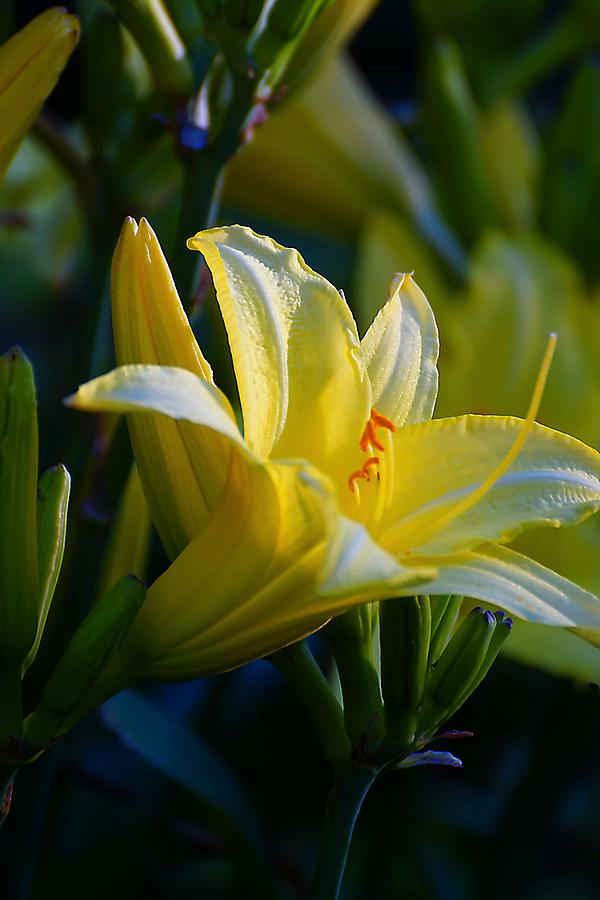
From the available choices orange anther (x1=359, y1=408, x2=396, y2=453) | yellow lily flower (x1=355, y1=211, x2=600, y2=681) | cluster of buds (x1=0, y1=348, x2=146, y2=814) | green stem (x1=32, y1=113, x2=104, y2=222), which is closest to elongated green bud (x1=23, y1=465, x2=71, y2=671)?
cluster of buds (x1=0, y1=348, x2=146, y2=814)

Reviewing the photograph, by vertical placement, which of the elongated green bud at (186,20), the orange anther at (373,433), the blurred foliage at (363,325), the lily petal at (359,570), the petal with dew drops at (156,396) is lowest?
the blurred foliage at (363,325)

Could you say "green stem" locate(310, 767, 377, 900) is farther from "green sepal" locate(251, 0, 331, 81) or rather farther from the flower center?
"green sepal" locate(251, 0, 331, 81)

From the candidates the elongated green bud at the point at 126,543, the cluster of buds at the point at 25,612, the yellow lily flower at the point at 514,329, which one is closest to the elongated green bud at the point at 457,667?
the cluster of buds at the point at 25,612

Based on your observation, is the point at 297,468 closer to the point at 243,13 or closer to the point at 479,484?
the point at 479,484

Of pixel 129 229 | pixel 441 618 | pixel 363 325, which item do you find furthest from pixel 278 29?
pixel 363 325

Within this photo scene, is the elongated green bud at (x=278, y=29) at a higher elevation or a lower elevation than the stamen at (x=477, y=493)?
higher

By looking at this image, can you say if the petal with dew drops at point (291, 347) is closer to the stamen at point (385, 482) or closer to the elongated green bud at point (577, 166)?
the stamen at point (385, 482)
